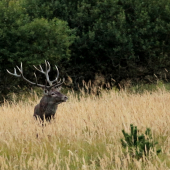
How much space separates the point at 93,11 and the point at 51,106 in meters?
11.0

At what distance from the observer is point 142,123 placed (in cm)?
707

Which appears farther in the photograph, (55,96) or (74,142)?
(55,96)

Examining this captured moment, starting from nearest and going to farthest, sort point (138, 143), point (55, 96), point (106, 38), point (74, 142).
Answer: point (138, 143) → point (74, 142) → point (55, 96) → point (106, 38)

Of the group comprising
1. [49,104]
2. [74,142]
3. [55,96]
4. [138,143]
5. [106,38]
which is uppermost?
[106,38]

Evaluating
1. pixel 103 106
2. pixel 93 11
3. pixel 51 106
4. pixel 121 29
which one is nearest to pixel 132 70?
pixel 121 29

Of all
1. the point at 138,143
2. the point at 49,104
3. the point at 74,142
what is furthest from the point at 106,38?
the point at 138,143

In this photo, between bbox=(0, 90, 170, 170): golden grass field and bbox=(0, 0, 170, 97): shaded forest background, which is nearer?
bbox=(0, 90, 170, 170): golden grass field

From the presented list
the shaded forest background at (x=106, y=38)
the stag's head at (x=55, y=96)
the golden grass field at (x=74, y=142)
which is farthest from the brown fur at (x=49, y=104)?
the shaded forest background at (x=106, y=38)

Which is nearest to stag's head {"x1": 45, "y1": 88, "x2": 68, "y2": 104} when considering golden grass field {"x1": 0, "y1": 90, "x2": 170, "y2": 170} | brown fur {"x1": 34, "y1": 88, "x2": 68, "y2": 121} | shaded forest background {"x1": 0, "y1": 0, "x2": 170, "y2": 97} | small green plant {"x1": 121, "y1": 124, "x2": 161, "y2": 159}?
brown fur {"x1": 34, "y1": 88, "x2": 68, "y2": 121}

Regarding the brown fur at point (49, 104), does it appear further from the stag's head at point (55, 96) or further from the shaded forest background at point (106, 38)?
the shaded forest background at point (106, 38)

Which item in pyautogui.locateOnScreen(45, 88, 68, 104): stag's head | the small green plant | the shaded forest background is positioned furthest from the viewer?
the shaded forest background

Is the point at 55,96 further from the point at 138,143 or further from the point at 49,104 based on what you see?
the point at 138,143

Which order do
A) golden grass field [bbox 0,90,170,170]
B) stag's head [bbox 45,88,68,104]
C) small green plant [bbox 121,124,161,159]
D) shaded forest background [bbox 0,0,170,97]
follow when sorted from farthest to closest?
shaded forest background [bbox 0,0,170,97] < stag's head [bbox 45,88,68,104] < small green plant [bbox 121,124,161,159] < golden grass field [bbox 0,90,170,170]

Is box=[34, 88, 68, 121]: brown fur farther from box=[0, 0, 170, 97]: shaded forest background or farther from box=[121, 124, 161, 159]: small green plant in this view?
box=[0, 0, 170, 97]: shaded forest background
